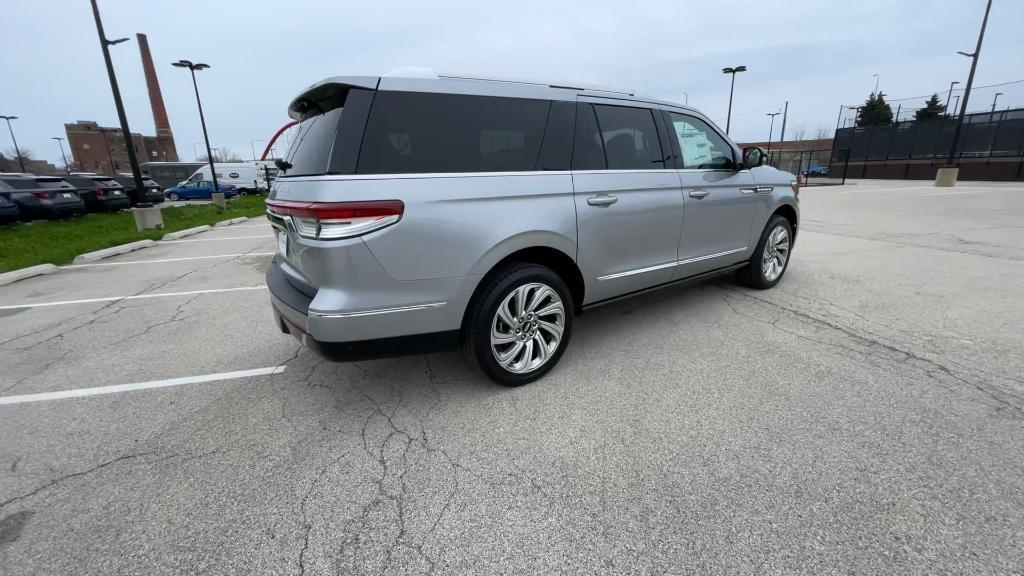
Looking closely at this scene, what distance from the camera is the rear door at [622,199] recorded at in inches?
120

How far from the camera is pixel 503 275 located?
2.72 m

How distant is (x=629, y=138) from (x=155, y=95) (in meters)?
72.8

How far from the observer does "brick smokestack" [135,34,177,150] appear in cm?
5156

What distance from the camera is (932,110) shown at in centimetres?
3616

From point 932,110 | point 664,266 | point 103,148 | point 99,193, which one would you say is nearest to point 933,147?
point 932,110

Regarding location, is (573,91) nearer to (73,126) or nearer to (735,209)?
(735,209)

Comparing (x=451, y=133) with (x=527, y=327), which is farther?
(x=527, y=327)

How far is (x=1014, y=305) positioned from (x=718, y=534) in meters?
4.74

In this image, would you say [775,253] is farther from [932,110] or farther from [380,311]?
[932,110]

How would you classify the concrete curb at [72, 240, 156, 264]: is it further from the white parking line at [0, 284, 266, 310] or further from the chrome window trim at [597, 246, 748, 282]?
the chrome window trim at [597, 246, 748, 282]

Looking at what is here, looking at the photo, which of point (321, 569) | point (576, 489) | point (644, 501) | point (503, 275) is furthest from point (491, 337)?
point (321, 569)

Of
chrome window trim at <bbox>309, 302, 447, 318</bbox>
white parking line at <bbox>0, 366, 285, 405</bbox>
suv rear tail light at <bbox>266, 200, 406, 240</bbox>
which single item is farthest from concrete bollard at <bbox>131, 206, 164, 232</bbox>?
chrome window trim at <bbox>309, 302, 447, 318</bbox>

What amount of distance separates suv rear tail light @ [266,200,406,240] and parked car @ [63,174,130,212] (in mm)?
17920

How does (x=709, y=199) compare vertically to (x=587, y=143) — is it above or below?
below
